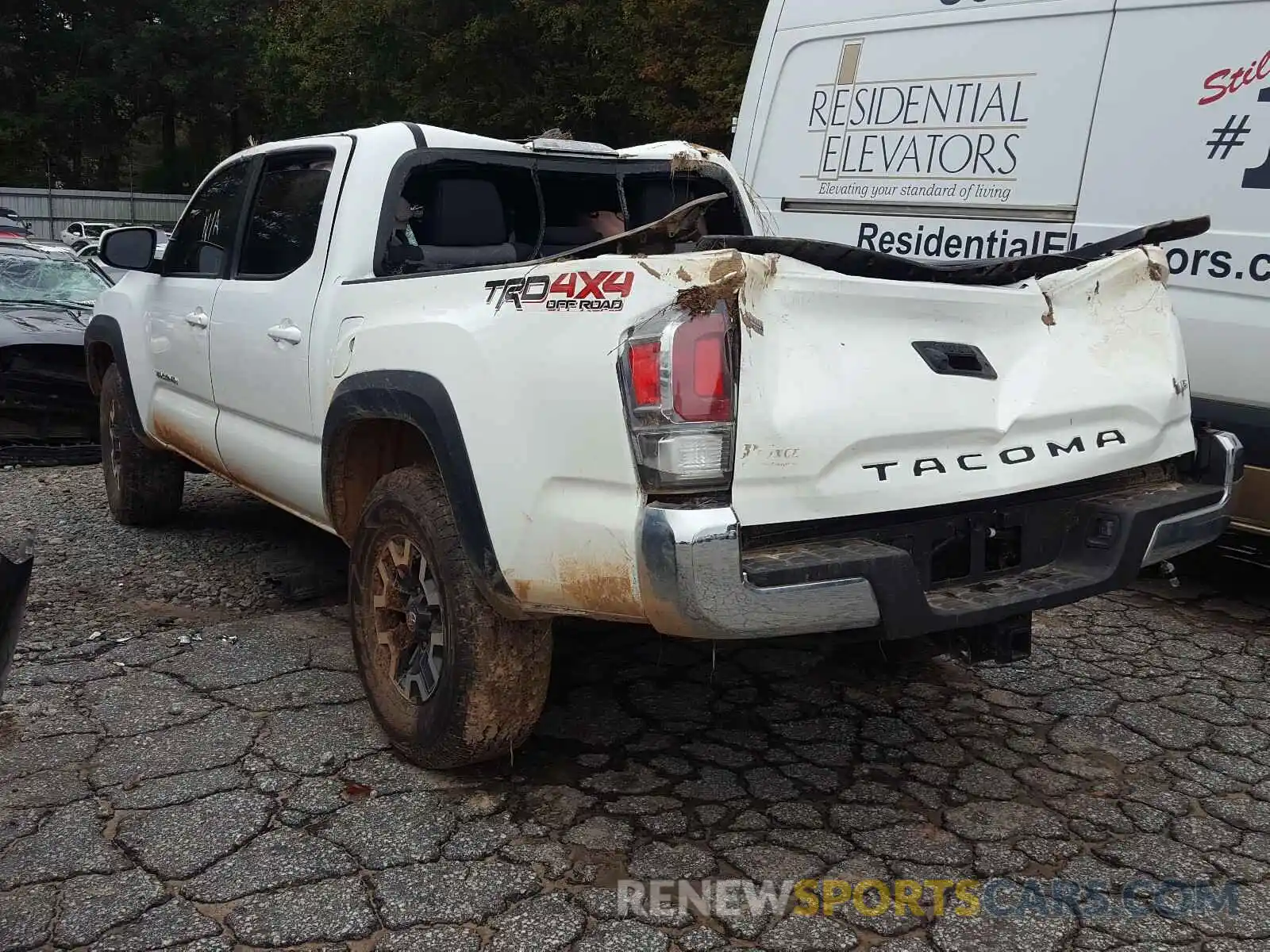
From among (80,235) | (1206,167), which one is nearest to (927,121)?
(1206,167)

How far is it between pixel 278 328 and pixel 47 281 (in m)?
5.72

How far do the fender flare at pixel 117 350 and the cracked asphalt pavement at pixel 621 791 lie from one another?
1086 mm

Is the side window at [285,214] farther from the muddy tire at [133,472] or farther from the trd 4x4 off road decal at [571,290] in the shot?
the muddy tire at [133,472]

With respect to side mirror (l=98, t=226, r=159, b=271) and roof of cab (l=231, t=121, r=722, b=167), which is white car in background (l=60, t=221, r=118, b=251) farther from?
roof of cab (l=231, t=121, r=722, b=167)

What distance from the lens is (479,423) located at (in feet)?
9.39

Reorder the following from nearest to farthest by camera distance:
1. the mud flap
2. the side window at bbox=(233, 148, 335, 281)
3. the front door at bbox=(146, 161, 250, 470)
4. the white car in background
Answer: the mud flap < the side window at bbox=(233, 148, 335, 281) < the front door at bbox=(146, 161, 250, 470) < the white car in background

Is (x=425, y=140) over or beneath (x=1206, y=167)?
beneath

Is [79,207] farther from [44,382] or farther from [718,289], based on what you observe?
[718,289]

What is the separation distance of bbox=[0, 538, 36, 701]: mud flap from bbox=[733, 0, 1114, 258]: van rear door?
395 cm

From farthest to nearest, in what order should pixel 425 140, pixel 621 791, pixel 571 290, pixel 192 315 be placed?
pixel 192 315, pixel 425 140, pixel 621 791, pixel 571 290

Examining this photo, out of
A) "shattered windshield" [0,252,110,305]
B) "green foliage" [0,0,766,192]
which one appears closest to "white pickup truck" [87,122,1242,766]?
"shattered windshield" [0,252,110,305]

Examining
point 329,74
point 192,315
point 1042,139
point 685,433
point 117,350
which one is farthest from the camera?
point 329,74

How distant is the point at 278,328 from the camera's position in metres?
3.95

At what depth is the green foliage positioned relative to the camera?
25.2m
